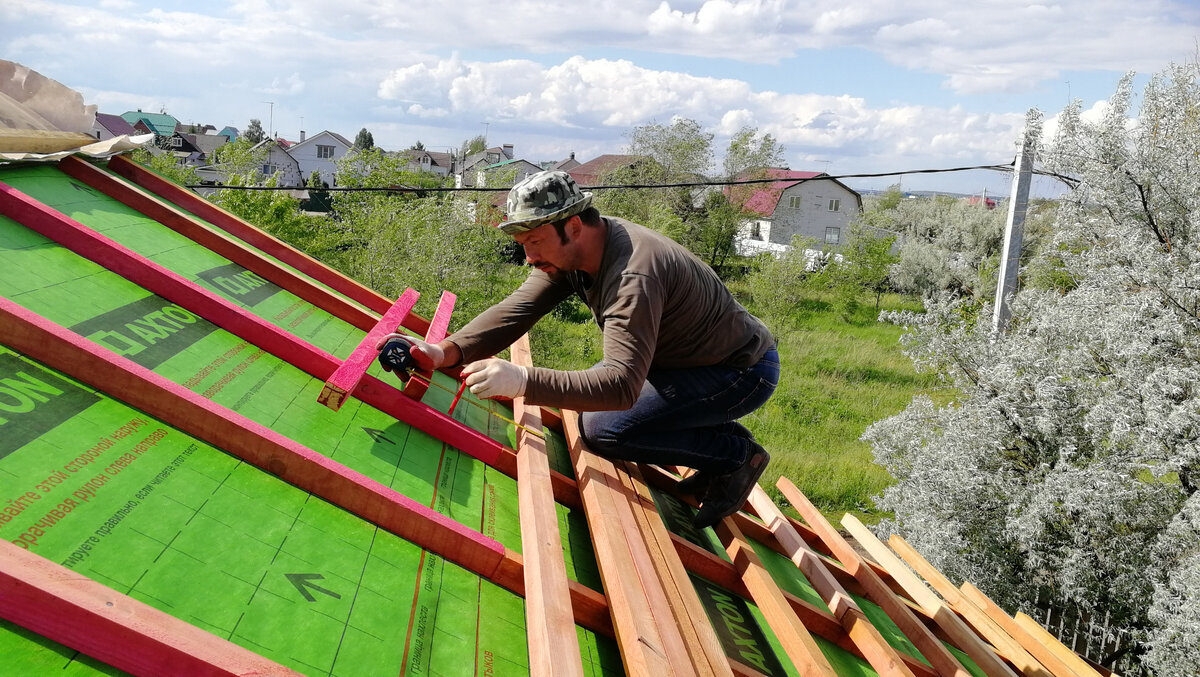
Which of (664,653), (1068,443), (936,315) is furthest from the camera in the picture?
(936,315)

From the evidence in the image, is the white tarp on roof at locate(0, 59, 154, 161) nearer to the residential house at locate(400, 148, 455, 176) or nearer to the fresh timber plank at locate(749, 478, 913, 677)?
the fresh timber plank at locate(749, 478, 913, 677)

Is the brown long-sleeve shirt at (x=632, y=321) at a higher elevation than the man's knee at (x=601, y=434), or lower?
higher

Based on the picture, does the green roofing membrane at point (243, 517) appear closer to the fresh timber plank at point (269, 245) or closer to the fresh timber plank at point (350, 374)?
the fresh timber plank at point (350, 374)

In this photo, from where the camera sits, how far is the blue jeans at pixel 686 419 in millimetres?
3416

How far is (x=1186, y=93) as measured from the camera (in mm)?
7805

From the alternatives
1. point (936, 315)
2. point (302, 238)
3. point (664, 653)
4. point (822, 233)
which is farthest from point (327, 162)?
point (664, 653)

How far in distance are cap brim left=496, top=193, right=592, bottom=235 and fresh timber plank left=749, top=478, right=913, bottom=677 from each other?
2.02 m

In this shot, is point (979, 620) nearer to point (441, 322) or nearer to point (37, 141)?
point (441, 322)

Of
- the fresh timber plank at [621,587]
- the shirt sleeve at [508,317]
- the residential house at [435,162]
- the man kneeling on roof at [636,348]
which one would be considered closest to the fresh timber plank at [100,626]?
the fresh timber plank at [621,587]

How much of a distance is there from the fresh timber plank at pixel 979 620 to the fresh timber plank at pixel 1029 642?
73mm

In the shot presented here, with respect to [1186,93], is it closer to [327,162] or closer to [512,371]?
[512,371]

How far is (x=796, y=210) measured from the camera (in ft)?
175

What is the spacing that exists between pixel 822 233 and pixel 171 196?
54532 millimetres

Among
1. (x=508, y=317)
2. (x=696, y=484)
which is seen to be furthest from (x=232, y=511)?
(x=696, y=484)
